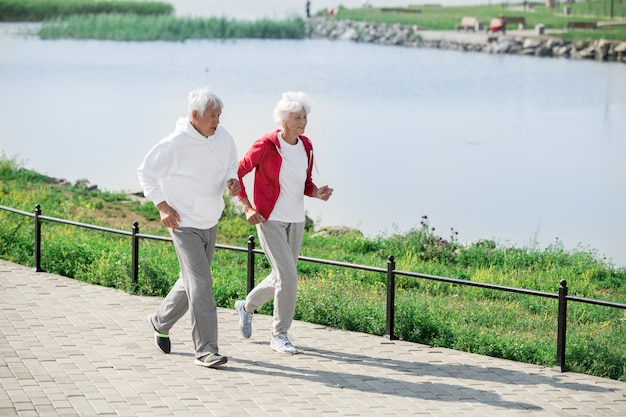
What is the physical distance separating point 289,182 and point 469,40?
54031 millimetres

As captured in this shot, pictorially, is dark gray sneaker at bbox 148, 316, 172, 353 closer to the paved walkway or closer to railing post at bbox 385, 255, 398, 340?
the paved walkway

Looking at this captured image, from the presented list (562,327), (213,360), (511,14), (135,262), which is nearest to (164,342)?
(213,360)

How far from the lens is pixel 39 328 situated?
32.5 ft

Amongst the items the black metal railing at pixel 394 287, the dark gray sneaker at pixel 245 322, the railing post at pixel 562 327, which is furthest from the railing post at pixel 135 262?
the railing post at pixel 562 327

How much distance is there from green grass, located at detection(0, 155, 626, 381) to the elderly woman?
1.40 m

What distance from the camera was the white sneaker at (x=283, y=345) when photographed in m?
9.28

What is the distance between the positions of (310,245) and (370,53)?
43911 millimetres

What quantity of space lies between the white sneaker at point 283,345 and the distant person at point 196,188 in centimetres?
63

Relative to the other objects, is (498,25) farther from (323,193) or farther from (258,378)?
(258,378)

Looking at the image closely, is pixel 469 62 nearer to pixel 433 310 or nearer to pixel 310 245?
pixel 310 245

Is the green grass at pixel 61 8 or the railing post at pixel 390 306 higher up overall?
the green grass at pixel 61 8

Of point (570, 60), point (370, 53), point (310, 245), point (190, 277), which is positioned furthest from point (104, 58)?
point (190, 277)

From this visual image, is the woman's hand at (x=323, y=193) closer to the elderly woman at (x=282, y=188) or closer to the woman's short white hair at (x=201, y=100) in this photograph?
the elderly woman at (x=282, y=188)

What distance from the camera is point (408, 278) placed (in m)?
14.4
